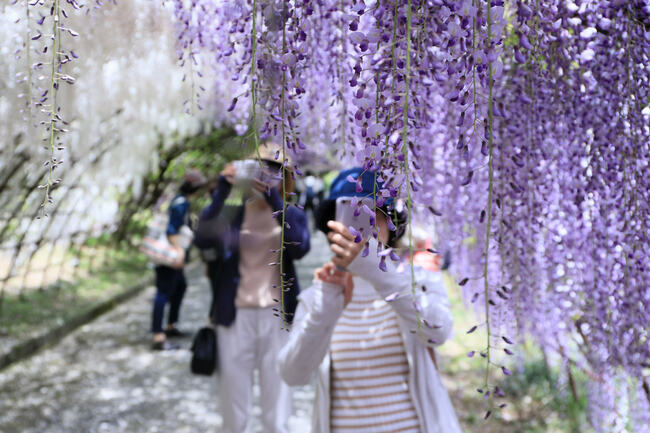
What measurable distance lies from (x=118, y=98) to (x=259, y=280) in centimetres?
271

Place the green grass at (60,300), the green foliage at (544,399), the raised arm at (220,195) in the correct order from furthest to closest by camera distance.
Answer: the green grass at (60,300), the green foliage at (544,399), the raised arm at (220,195)

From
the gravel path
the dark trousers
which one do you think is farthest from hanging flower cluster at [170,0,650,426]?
the dark trousers

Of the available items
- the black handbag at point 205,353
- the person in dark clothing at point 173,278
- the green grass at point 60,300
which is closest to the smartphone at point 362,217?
the black handbag at point 205,353

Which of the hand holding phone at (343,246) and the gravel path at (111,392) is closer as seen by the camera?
the hand holding phone at (343,246)

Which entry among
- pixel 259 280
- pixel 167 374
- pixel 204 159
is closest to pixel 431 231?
pixel 259 280

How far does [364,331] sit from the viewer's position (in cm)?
→ 191

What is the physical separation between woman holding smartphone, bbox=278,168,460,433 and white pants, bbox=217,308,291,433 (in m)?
0.94

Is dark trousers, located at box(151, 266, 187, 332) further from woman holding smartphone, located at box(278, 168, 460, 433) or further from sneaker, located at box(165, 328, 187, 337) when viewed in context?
woman holding smartphone, located at box(278, 168, 460, 433)

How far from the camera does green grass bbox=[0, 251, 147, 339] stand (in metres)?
6.12

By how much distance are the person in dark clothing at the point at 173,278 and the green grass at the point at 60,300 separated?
1.28m

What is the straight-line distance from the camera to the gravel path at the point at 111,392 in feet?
12.9

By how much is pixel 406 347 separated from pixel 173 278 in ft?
14.4


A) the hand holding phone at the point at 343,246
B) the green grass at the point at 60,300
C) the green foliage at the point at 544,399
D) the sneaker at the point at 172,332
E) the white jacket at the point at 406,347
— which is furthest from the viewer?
the sneaker at the point at 172,332

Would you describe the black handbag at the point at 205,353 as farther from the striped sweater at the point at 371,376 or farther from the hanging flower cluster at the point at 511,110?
the hanging flower cluster at the point at 511,110
